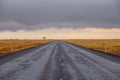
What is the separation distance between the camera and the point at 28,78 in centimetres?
1348

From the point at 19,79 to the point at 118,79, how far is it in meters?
4.72

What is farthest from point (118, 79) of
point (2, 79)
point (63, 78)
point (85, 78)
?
point (2, 79)

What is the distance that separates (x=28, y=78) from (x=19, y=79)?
1.68 feet

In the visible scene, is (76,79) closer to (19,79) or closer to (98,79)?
(98,79)

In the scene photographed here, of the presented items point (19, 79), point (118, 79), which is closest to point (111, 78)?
point (118, 79)

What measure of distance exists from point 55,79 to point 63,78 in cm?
54

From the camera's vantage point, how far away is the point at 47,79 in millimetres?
12883

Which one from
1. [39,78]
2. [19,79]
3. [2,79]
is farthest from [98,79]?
[2,79]

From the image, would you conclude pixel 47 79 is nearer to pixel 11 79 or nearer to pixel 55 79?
pixel 55 79

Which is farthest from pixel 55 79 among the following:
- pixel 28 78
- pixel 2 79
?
pixel 2 79

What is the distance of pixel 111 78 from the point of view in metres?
13.5

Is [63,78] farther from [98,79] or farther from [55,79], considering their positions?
[98,79]

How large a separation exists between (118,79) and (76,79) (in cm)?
203

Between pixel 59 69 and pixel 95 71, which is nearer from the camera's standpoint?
pixel 95 71
